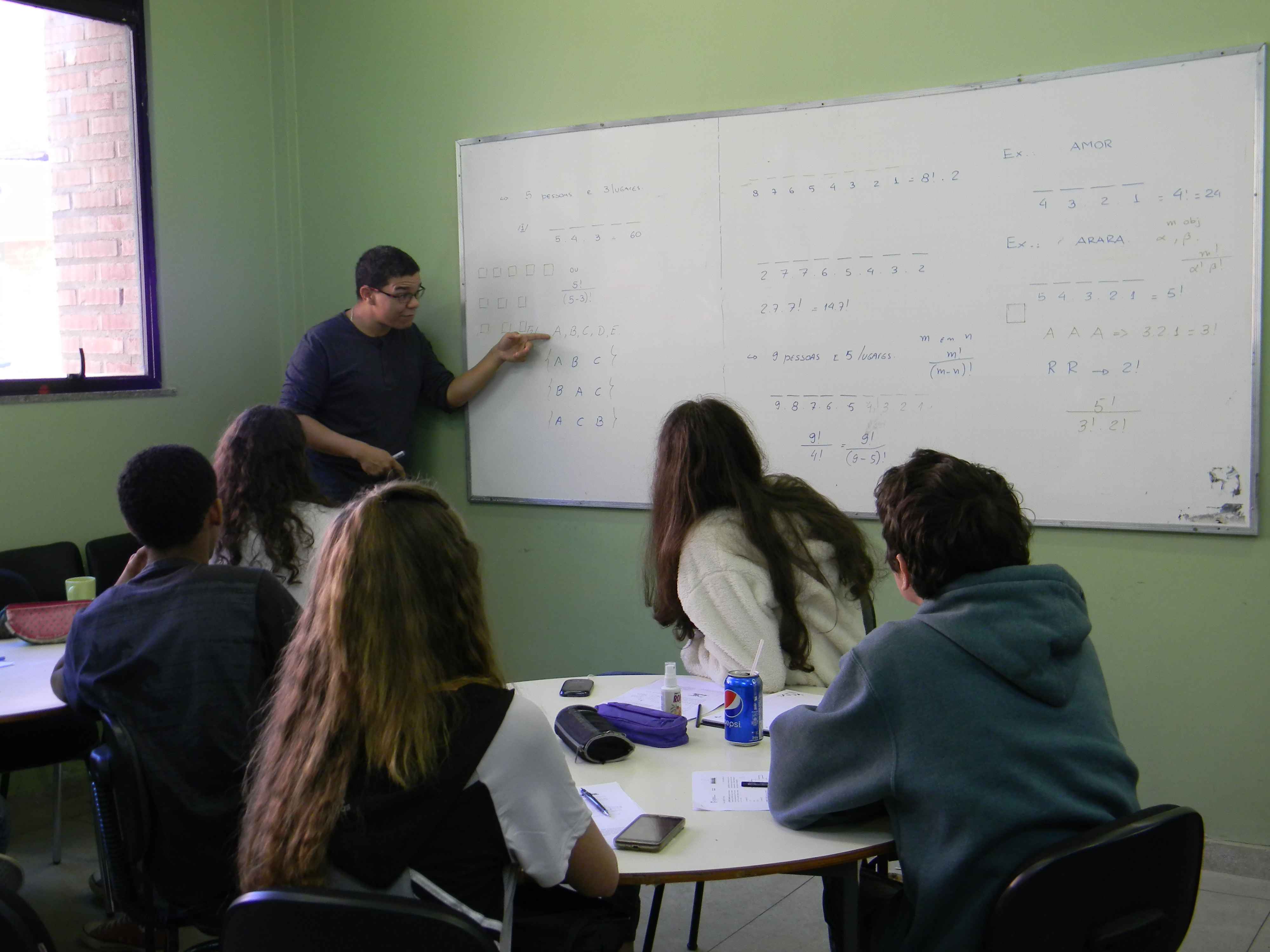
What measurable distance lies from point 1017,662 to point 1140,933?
406 millimetres

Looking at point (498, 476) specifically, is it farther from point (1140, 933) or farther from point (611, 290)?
point (1140, 933)

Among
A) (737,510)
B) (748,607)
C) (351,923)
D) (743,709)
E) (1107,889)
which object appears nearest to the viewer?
(351,923)

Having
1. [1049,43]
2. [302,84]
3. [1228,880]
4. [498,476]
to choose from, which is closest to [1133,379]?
[1049,43]

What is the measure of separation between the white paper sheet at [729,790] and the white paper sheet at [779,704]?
206mm

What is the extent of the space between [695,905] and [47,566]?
236 cm

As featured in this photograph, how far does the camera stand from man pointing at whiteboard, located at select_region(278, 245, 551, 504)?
157 inches

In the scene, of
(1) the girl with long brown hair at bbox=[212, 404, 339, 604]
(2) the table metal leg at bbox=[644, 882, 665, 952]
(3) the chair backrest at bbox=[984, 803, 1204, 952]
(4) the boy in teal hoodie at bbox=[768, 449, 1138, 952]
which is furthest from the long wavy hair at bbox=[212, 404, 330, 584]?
(3) the chair backrest at bbox=[984, 803, 1204, 952]

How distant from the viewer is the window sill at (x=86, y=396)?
362cm

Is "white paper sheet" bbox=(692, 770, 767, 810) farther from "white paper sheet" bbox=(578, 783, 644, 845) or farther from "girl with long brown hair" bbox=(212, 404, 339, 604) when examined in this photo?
"girl with long brown hair" bbox=(212, 404, 339, 604)

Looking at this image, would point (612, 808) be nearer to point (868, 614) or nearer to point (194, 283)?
point (868, 614)

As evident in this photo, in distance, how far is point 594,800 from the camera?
1801mm

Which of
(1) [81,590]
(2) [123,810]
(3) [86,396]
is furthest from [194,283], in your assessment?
(2) [123,810]

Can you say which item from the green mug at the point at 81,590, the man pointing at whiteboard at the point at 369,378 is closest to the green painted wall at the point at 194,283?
the man pointing at whiteboard at the point at 369,378

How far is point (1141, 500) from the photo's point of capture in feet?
10.3
